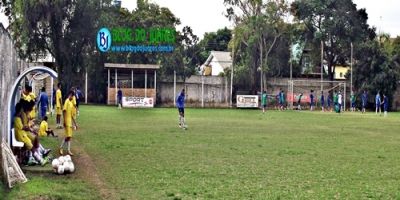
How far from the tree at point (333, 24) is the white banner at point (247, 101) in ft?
35.3

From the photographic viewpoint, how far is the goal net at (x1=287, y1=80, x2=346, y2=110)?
5575 centimetres

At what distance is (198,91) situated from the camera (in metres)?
56.5

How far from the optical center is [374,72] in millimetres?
56281

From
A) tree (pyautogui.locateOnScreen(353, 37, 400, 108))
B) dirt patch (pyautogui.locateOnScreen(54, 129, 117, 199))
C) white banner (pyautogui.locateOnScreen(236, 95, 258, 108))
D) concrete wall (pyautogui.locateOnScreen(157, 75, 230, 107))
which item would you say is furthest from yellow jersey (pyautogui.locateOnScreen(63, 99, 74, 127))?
tree (pyautogui.locateOnScreen(353, 37, 400, 108))

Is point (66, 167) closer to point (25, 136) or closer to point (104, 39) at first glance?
point (25, 136)

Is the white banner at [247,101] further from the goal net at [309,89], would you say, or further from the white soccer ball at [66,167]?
the white soccer ball at [66,167]

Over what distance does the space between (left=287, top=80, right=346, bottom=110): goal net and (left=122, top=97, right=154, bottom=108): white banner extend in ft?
46.2

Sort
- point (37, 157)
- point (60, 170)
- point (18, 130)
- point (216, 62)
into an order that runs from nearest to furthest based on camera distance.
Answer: point (60, 170), point (18, 130), point (37, 157), point (216, 62)

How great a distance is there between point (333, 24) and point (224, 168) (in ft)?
161

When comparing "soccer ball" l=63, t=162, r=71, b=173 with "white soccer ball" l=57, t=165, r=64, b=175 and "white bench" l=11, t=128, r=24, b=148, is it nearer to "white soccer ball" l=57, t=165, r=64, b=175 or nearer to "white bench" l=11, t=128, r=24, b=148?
"white soccer ball" l=57, t=165, r=64, b=175

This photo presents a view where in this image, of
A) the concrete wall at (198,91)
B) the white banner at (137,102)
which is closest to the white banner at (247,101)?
the concrete wall at (198,91)

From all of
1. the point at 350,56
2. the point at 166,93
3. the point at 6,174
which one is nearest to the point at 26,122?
the point at 6,174

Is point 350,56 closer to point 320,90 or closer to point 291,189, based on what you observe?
point 320,90

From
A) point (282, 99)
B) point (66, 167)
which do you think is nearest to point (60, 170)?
point (66, 167)
